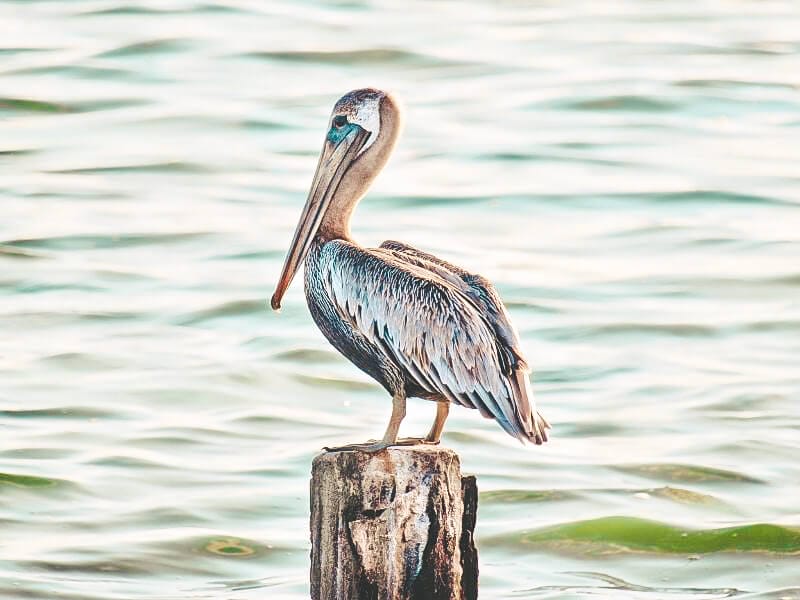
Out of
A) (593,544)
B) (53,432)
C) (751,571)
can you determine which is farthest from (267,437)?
(751,571)

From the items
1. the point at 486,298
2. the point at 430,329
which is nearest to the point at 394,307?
the point at 430,329

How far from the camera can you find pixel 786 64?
65.7 feet

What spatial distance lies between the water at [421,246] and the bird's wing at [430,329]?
7.84 ft

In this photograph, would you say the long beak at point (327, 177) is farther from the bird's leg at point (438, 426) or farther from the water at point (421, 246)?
the water at point (421, 246)

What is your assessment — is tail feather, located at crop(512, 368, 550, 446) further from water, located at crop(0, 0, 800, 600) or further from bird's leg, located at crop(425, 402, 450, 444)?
water, located at crop(0, 0, 800, 600)

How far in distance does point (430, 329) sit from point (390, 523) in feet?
3.10

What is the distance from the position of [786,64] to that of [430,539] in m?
15.5

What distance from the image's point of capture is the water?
362 inches

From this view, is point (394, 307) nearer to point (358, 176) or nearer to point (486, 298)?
point (486, 298)

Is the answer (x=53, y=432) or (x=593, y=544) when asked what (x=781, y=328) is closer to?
(x=593, y=544)

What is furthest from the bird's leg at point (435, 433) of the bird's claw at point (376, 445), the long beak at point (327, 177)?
the long beak at point (327, 177)

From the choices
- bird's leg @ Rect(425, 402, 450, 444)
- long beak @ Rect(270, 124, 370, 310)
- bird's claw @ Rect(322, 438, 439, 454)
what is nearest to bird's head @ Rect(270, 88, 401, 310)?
long beak @ Rect(270, 124, 370, 310)

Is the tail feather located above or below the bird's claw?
above

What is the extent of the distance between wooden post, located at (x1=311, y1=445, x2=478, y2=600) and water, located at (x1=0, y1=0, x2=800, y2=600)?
2.90 m
